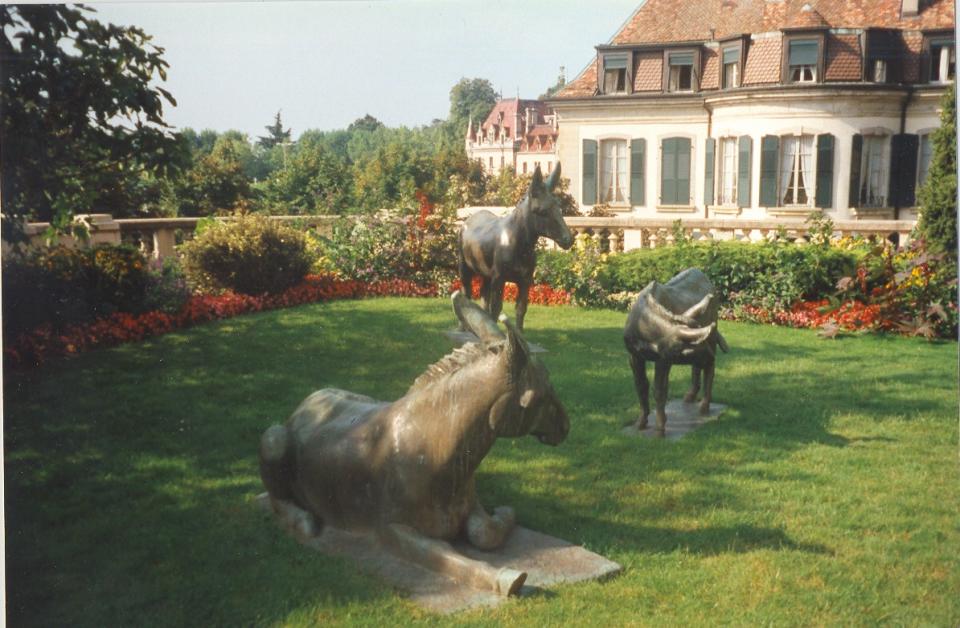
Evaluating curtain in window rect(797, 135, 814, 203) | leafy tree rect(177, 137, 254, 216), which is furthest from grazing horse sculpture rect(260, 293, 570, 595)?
curtain in window rect(797, 135, 814, 203)

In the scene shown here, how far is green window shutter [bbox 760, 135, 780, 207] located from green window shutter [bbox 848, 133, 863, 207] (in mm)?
459

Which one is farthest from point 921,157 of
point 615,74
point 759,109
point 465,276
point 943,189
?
point 465,276

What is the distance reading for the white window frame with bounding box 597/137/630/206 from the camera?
5648 millimetres

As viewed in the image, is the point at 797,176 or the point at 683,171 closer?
the point at 797,176

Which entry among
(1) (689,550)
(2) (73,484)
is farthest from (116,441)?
(1) (689,550)

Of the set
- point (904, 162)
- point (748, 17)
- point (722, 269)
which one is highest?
point (748, 17)

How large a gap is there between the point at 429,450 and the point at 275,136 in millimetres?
2541

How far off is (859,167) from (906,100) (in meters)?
0.57

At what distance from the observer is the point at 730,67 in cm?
567

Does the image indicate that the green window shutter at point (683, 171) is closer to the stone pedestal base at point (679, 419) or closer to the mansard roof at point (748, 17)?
the mansard roof at point (748, 17)

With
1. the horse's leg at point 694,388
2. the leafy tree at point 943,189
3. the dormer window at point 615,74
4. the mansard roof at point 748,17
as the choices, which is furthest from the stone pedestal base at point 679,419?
the mansard roof at point 748,17

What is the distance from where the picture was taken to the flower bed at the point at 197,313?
4918 mm

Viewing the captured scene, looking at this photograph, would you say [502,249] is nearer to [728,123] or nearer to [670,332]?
[670,332]

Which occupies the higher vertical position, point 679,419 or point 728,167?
point 728,167
